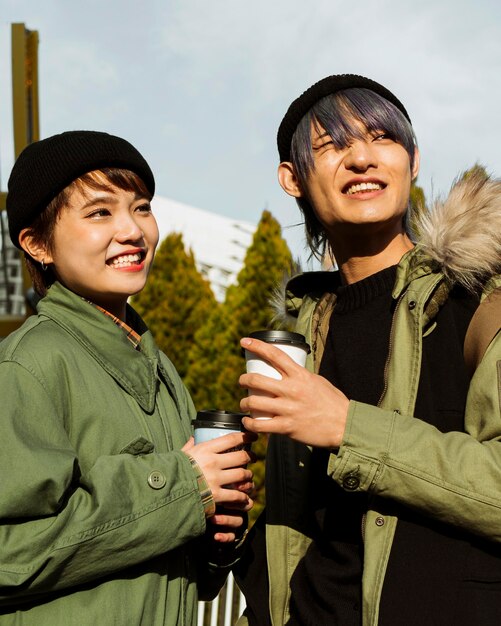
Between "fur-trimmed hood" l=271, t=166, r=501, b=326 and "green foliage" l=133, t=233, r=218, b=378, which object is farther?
"green foliage" l=133, t=233, r=218, b=378

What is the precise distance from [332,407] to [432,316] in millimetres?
437

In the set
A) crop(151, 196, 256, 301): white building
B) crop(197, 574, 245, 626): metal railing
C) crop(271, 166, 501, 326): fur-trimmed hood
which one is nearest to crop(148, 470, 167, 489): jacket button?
crop(271, 166, 501, 326): fur-trimmed hood

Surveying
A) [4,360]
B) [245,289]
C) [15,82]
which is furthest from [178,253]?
[4,360]

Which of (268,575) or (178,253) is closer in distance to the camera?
(268,575)

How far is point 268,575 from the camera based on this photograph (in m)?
2.42

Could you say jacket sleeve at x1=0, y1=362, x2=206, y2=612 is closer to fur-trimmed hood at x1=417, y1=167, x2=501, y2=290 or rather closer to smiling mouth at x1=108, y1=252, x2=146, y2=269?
smiling mouth at x1=108, y1=252, x2=146, y2=269

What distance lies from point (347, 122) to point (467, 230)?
1.93 ft

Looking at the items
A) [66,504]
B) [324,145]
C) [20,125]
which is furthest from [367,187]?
[20,125]

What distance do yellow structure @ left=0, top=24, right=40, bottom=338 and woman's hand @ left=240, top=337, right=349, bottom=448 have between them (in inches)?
260

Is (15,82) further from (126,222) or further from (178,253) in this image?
(126,222)

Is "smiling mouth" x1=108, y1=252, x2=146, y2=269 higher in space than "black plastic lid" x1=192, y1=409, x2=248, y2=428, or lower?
higher

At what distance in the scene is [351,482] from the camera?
6.18 feet

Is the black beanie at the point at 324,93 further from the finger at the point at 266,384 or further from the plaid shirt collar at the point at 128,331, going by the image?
the finger at the point at 266,384

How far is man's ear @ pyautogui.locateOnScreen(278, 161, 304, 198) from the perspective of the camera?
2744 millimetres
